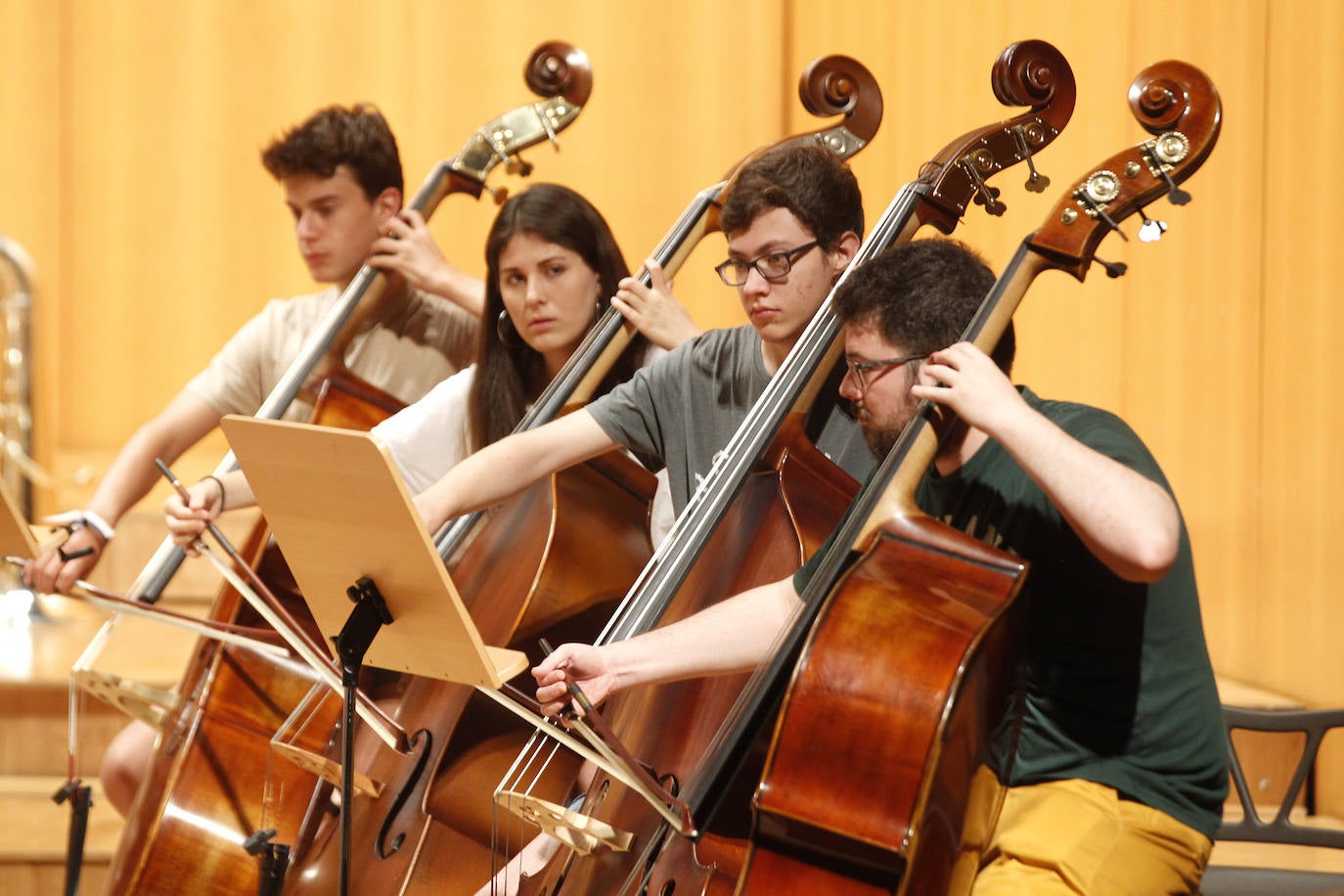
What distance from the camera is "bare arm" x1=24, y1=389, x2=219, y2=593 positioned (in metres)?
2.45

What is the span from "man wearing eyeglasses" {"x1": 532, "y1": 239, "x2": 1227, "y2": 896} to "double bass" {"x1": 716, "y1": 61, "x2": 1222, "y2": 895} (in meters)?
0.05

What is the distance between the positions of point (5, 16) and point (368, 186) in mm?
2285

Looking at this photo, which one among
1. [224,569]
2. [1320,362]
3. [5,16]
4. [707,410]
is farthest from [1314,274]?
[5,16]

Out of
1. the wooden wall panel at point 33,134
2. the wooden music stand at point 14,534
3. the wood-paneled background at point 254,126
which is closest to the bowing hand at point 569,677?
the wooden music stand at point 14,534

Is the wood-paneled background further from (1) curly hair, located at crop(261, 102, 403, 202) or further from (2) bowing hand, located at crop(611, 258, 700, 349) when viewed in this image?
(2) bowing hand, located at crop(611, 258, 700, 349)

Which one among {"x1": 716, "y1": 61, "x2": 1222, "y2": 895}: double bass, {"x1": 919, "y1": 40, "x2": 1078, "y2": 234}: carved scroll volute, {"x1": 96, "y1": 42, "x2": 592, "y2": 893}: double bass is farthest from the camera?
{"x1": 96, "y1": 42, "x2": 592, "y2": 893}: double bass

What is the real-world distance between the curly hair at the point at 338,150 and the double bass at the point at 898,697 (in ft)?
4.96

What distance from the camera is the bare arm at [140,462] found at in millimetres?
2449

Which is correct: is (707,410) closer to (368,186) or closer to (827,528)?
(827,528)

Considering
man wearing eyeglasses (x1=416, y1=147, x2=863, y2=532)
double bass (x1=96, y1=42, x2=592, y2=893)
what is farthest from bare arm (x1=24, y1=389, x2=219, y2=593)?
man wearing eyeglasses (x1=416, y1=147, x2=863, y2=532)

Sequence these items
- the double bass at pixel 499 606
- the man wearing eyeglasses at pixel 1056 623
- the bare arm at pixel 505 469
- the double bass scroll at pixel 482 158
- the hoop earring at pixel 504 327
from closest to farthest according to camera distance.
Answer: the man wearing eyeglasses at pixel 1056 623
the double bass at pixel 499 606
the bare arm at pixel 505 469
the hoop earring at pixel 504 327
the double bass scroll at pixel 482 158

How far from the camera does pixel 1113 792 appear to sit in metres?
1.47

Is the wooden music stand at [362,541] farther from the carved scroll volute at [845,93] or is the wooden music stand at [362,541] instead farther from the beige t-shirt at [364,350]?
the beige t-shirt at [364,350]

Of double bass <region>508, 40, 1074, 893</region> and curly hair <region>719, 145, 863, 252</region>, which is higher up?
curly hair <region>719, 145, 863, 252</region>
